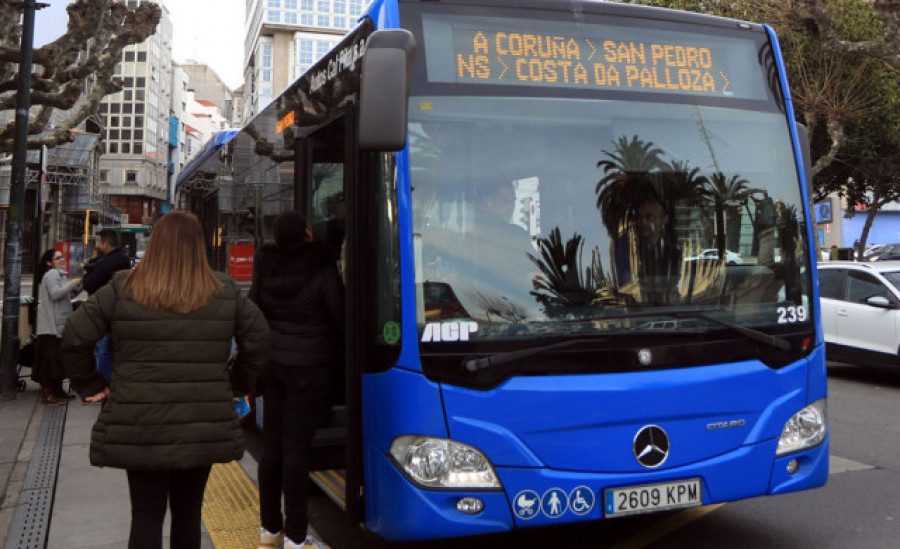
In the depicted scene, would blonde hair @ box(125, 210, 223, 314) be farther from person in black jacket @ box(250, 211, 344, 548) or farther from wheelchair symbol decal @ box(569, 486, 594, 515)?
wheelchair symbol decal @ box(569, 486, 594, 515)

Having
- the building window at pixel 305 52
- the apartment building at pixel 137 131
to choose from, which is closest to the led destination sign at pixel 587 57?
the apartment building at pixel 137 131

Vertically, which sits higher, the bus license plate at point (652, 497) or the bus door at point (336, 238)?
the bus door at point (336, 238)

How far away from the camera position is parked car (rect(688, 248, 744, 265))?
159 inches

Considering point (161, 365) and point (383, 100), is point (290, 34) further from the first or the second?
point (161, 365)

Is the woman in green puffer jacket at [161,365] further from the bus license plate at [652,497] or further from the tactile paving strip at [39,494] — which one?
the tactile paving strip at [39,494]

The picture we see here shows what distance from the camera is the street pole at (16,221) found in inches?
378

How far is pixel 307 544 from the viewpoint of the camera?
4.29m

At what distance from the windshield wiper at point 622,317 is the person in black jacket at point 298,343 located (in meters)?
0.92

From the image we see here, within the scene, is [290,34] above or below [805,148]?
above

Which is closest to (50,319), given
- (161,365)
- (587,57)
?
(161,365)

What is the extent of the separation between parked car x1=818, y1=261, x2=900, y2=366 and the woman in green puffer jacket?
8925 millimetres

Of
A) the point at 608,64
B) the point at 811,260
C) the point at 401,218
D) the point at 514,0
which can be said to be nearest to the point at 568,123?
the point at 608,64

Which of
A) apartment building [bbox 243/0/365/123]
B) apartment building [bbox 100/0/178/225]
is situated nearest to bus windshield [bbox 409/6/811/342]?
apartment building [bbox 100/0/178/225]

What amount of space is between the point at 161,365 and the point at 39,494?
3.27 metres
